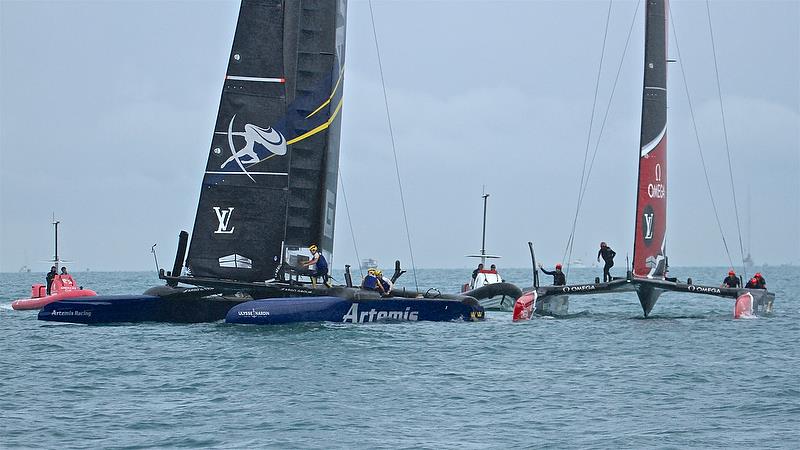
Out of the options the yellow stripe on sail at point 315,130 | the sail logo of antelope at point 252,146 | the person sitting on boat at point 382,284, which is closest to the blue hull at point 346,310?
the person sitting on boat at point 382,284

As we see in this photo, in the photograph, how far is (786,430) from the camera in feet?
Result: 48.6

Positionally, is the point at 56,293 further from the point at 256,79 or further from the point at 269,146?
the point at 256,79

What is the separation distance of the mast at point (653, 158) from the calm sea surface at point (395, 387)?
3.41m

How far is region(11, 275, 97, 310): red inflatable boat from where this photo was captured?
33.4 meters

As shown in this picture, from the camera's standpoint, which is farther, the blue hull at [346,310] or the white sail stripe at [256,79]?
the white sail stripe at [256,79]

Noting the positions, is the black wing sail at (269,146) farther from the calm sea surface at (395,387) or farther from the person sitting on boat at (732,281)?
the person sitting on boat at (732,281)

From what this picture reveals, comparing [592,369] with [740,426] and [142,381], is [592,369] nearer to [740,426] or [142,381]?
[740,426]

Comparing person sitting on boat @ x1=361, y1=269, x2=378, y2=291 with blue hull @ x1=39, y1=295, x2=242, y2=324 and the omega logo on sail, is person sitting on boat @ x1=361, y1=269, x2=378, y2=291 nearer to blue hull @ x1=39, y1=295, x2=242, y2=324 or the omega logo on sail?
blue hull @ x1=39, y1=295, x2=242, y2=324

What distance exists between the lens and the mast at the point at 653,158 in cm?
3088

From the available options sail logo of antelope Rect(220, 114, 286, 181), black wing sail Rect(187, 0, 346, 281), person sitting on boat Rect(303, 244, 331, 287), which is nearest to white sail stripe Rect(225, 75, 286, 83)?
black wing sail Rect(187, 0, 346, 281)

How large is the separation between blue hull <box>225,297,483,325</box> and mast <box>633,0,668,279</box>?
266 inches

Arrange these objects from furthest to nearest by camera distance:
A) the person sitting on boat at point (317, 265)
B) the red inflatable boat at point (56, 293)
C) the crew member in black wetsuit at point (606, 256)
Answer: the red inflatable boat at point (56, 293)
the crew member in black wetsuit at point (606, 256)
the person sitting on boat at point (317, 265)

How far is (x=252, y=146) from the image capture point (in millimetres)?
25312

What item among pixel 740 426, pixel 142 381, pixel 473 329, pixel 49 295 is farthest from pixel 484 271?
pixel 740 426
